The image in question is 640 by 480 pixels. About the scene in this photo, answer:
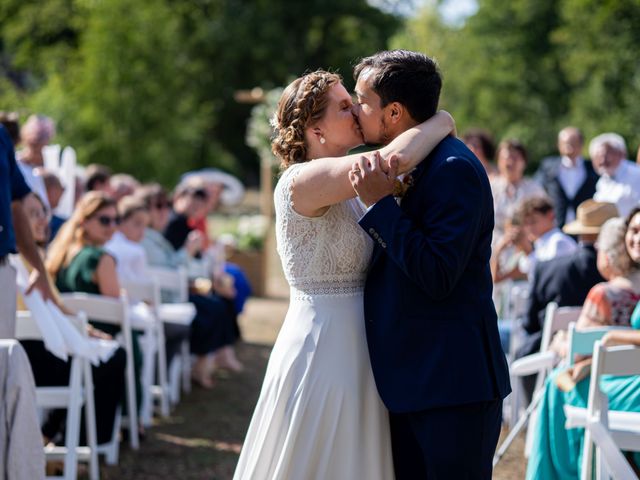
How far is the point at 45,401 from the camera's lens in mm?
5461

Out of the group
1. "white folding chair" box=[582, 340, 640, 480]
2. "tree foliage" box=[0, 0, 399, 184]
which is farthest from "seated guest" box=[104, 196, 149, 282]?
"tree foliage" box=[0, 0, 399, 184]

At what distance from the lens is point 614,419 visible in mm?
4543

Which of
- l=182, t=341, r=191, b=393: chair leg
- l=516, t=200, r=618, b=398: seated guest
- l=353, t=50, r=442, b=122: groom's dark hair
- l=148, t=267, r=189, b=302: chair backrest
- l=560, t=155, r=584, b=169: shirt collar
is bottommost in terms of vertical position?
l=182, t=341, r=191, b=393: chair leg

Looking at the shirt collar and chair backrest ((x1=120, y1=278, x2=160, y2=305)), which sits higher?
the shirt collar

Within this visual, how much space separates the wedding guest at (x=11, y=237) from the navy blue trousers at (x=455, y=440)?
2.30m

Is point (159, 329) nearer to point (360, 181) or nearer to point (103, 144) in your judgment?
point (360, 181)

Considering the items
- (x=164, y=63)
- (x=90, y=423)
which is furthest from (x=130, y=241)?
(x=164, y=63)

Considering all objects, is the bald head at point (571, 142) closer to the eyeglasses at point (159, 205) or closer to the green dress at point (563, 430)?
the eyeglasses at point (159, 205)

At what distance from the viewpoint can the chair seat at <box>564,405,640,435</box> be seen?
174 inches

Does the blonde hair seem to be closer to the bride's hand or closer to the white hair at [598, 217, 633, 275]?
the white hair at [598, 217, 633, 275]

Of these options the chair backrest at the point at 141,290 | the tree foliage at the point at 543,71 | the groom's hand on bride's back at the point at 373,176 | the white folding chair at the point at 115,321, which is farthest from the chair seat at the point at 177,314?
the tree foliage at the point at 543,71

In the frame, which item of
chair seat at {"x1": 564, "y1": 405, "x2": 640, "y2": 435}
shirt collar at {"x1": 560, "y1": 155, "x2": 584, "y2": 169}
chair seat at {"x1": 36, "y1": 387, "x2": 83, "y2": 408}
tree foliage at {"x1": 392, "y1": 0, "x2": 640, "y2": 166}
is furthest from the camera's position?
tree foliage at {"x1": 392, "y1": 0, "x2": 640, "y2": 166}

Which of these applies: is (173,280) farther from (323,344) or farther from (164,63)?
(164,63)

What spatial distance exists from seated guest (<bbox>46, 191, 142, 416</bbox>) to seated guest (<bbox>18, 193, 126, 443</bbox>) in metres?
0.40
